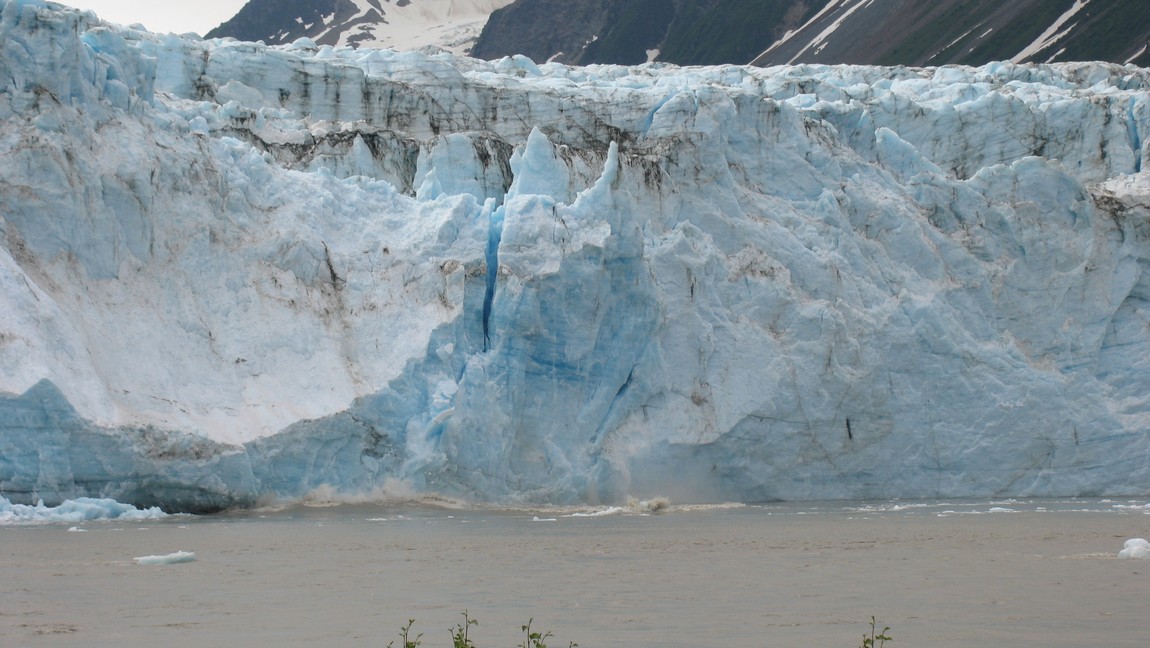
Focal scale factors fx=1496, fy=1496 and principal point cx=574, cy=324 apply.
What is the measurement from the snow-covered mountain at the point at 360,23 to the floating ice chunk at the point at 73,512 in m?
77.7

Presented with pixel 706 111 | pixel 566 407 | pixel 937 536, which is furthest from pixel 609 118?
pixel 937 536

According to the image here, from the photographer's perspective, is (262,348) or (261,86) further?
(261,86)

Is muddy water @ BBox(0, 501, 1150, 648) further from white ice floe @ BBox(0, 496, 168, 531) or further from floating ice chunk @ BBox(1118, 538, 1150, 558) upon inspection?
white ice floe @ BBox(0, 496, 168, 531)

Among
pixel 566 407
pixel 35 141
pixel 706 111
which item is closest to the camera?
pixel 35 141

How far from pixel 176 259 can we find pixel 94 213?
1235mm

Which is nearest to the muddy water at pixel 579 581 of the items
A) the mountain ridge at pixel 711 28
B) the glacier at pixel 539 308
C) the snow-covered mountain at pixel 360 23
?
the glacier at pixel 539 308

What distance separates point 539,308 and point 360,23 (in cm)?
8618

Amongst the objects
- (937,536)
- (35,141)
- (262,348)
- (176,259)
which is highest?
(35,141)

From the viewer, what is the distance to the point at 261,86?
2750 cm

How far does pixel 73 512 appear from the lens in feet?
53.3

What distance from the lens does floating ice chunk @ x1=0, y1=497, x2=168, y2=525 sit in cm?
1595

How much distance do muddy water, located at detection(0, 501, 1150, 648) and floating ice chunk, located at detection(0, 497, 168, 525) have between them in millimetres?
391

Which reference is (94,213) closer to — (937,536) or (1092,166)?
(937,536)

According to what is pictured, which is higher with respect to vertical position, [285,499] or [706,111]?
[706,111]
